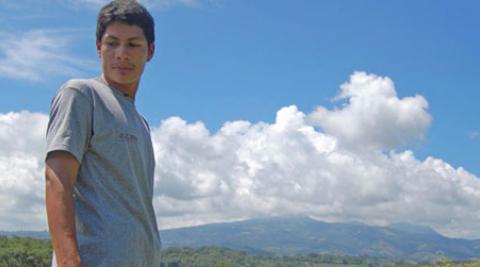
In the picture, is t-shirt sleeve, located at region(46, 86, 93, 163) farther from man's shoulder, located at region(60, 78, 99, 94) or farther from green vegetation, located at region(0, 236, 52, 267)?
green vegetation, located at region(0, 236, 52, 267)

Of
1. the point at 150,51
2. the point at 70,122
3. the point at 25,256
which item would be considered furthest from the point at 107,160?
the point at 25,256

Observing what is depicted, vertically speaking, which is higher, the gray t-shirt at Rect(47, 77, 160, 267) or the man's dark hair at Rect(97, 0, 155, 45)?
the man's dark hair at Rect(97, 0, 155, 45)

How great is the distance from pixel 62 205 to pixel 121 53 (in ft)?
2.53

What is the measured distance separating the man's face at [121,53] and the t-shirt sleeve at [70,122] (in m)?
0.24

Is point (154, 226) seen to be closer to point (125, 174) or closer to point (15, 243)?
point (125, 174)

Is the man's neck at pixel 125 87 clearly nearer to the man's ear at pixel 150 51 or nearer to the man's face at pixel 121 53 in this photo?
the man's face at pixel 121 53

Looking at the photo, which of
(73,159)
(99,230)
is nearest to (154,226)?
(99,230)

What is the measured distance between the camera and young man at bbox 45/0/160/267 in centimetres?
242

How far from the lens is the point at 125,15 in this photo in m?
2.79

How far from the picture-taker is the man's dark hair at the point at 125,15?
9.17ft

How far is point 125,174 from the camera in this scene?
2.63 m

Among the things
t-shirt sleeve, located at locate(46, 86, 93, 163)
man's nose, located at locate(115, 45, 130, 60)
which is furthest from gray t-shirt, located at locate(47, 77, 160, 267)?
man's nose, located at locate(115, 45, 130, 60)

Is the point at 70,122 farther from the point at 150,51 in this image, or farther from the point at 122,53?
the point at 150,51

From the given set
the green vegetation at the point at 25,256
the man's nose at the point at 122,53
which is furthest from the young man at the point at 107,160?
the green vegetation at the point at 25,256
